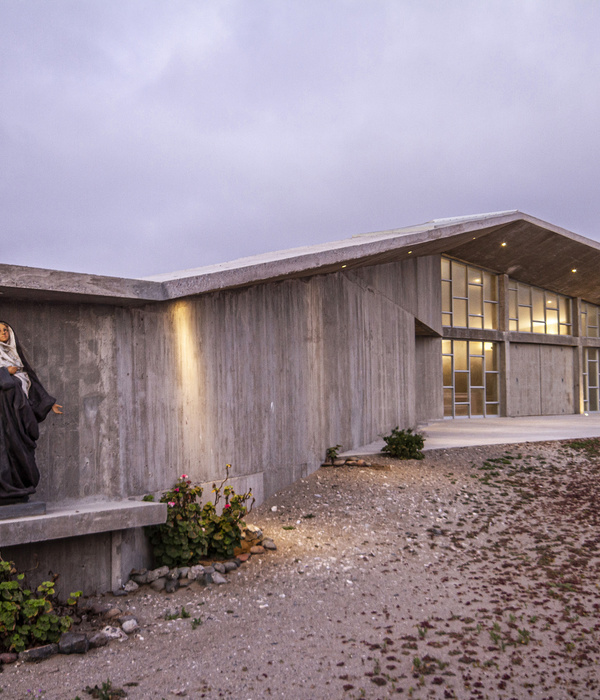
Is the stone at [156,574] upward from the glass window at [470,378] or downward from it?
downward

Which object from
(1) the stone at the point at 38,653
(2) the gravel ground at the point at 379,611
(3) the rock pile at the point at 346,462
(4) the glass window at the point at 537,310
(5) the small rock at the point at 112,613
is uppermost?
(4) the glass window at the point at 537,310

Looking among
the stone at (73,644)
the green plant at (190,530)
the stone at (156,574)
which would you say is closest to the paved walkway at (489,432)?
the green plant at (190,530)

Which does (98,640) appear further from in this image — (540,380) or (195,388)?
(540,380)

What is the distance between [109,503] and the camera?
223 inches

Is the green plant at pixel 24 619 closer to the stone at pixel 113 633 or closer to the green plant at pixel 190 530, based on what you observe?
the stone at pixel 113 633

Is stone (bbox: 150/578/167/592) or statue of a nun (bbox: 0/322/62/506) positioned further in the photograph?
stone (bbox: 150/578/167/592)

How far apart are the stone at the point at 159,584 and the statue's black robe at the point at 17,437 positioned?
1501 mm

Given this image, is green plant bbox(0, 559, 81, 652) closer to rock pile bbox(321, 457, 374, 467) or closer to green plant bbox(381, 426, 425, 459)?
rock pile bbox(321, 457, 374, 467)

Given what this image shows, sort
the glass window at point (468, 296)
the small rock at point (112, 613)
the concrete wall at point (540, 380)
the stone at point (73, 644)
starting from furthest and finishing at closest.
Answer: the concrete wall at point (540, 380), the glass window at point (468, 296), the small rock at point (112, 613), the stone at point (73, 644)

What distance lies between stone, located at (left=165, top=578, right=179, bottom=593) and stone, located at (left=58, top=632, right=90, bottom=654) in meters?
1.22

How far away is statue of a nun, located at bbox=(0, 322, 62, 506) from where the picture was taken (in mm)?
4754

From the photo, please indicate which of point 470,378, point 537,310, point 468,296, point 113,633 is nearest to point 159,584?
point 113,633

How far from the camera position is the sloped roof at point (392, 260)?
17.1ft

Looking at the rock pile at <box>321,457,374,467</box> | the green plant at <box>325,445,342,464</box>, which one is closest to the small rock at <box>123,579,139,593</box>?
the rock pile at <box>321,457,374,467</box>
